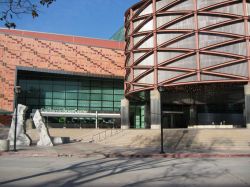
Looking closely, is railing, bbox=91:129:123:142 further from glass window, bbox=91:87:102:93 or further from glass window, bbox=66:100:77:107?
glass window, bbox=91:87:102:93

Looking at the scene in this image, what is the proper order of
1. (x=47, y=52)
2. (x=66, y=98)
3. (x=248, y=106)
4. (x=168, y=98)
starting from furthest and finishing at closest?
(x=66, y=98) < (x=47, y=52) < (x=168, y=98) < (x=248, y=106)

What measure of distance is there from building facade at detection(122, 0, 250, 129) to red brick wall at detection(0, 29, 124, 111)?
11.4m

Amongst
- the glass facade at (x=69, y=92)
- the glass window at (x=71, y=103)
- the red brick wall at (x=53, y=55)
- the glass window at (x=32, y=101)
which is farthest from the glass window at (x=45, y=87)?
the red brick wall at (x=53, y=55)

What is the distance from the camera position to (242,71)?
42875 mm

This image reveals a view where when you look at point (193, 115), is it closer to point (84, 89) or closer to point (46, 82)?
point (84, 89)

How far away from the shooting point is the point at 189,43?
45938 mm

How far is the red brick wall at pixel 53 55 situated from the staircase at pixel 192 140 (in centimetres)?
3108

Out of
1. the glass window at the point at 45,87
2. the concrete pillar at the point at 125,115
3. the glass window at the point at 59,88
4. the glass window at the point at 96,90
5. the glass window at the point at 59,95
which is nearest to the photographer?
the concrete pillar at the point at 125,115

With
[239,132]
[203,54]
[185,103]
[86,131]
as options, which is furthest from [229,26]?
[86,131]

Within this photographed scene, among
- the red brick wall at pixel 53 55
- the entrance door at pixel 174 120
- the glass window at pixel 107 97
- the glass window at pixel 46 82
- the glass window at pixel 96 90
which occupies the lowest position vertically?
the entrance door at pixel 174 120

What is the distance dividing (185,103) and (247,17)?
23658 millimetres

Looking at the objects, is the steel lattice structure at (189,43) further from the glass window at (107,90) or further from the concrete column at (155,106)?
the glass window at (107,90)

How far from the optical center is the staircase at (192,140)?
2839 centimetres

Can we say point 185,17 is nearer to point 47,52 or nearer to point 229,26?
point 229,26
